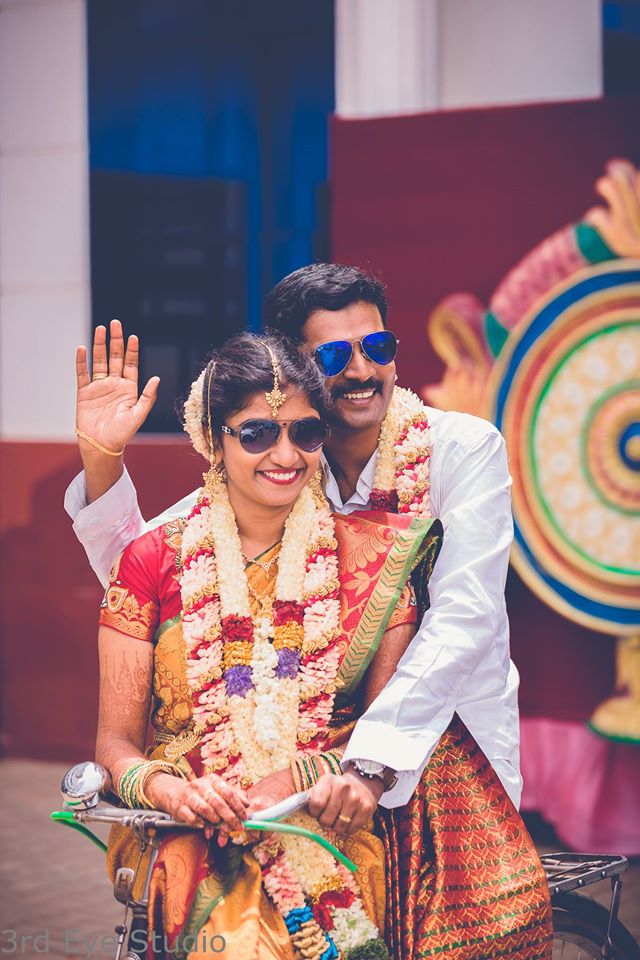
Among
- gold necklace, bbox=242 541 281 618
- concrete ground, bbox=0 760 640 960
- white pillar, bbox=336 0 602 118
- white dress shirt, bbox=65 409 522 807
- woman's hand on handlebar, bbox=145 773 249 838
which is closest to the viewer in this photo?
woman's hand on handlebar, bbox=145 773 249 838

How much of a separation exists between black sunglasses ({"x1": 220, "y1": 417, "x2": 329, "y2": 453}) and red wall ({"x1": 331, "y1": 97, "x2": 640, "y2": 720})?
2927 millimetres

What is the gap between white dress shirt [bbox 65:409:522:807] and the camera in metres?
2.59

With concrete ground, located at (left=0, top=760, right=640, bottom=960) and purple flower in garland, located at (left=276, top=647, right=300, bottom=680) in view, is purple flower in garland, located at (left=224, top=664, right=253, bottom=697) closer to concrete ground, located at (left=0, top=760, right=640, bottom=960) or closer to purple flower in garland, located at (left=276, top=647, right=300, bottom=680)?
purple flower in garland, located at (left=276, top=647, right=300, bottom=680)

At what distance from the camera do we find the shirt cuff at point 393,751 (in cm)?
251

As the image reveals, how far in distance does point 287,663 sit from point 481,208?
11.6 ft

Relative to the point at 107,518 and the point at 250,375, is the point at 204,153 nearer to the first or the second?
the point at 107,518

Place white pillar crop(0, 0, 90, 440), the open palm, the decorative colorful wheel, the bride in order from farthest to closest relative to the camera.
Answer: white pillar crop(0, 0, 90, 440)
the decorative colorful wheel
the open palm
the bride

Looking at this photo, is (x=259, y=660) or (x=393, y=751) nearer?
(x=393, y=751)

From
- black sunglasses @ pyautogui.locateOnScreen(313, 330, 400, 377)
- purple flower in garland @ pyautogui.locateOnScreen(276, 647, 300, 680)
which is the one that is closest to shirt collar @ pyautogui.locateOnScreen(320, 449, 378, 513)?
black sunglasses @ pyautogui.locateOnScreen(313, 330, 400, 377)

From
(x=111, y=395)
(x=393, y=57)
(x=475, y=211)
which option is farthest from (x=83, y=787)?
(x=393, y=57)

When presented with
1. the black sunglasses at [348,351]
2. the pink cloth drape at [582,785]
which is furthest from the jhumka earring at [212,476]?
the pink cloth drape at [582,785]

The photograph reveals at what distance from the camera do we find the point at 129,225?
7098 mm

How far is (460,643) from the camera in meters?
2.69

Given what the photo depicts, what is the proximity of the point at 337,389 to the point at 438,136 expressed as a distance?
301 centimetres
